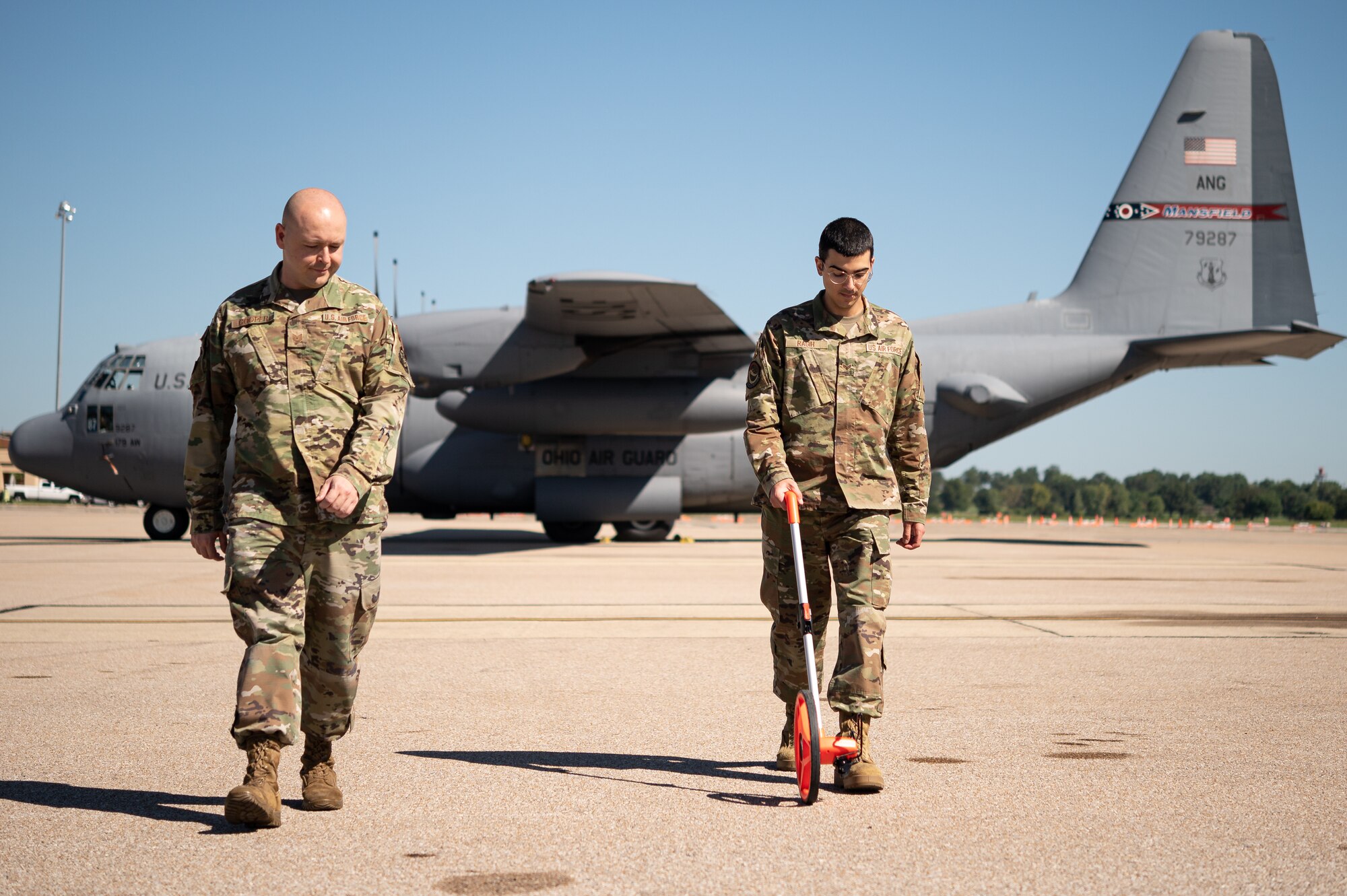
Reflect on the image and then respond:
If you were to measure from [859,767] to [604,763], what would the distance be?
1103mm

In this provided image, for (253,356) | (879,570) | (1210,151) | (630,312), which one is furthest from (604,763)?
(1210,151)

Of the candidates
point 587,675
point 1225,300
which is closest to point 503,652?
point 587,675

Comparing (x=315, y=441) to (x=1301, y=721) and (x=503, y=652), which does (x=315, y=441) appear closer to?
(x=503, y=652)

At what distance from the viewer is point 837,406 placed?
4547 mm

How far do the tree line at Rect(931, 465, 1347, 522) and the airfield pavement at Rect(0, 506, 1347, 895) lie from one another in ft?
227

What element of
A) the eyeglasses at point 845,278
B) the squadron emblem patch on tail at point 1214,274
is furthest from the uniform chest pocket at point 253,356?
the squadron emblem patch on tail at point 1214,274

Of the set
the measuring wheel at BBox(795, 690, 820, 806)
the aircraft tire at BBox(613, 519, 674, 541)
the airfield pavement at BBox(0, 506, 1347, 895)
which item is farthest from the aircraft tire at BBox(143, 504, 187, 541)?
the measuring wheel at BBox(795, 690, 820, 806)

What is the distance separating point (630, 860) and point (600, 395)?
16373mm

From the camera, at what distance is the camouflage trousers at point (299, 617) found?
375cm

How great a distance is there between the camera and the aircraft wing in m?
16.2

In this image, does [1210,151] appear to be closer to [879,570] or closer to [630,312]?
[630,312]

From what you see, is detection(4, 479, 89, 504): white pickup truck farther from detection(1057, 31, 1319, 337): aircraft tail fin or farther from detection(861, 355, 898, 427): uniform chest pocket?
detection(861, 355, 898, 427): uniform chest pocket

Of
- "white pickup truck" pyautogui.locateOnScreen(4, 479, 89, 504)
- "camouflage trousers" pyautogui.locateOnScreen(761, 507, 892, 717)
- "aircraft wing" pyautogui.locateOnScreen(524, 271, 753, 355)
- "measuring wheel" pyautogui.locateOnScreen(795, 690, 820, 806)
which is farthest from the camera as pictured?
"white pickup truck" pyautogui.locateOnScreen(4, 479, 89, 504)

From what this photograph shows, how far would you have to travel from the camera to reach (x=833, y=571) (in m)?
4.48
